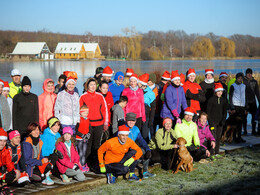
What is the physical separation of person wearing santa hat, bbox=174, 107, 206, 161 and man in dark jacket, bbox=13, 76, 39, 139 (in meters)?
2.82

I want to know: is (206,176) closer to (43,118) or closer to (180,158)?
(180,158)

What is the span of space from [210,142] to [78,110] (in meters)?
2.83

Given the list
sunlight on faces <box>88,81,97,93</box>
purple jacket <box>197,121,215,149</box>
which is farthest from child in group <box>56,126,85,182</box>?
purple jacket <box>197,121,215,149</box>

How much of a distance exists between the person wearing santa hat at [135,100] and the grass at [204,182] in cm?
123

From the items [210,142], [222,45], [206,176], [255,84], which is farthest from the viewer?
[222,45]

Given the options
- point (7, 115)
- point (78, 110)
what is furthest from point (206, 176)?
point (7, 115)

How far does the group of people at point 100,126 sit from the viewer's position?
508 cm

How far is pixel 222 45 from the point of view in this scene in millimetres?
83438

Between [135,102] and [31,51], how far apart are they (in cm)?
9090

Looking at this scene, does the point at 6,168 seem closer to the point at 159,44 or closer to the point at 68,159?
the point at 68,159

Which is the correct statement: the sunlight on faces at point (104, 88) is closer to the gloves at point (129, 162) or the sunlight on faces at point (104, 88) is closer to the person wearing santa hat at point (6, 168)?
the gloves at point (129, 162)

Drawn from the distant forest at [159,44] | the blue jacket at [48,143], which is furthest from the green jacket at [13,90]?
the distant forest at [159,44]

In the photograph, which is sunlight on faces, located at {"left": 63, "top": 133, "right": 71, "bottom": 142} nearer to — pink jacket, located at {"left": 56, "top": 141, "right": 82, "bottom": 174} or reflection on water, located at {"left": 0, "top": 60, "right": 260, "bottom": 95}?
pink jacket, located at {"left": 56, "top": 141, "right": 82, "bottom": 174}

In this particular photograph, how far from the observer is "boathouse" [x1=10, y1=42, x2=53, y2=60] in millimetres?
90250
